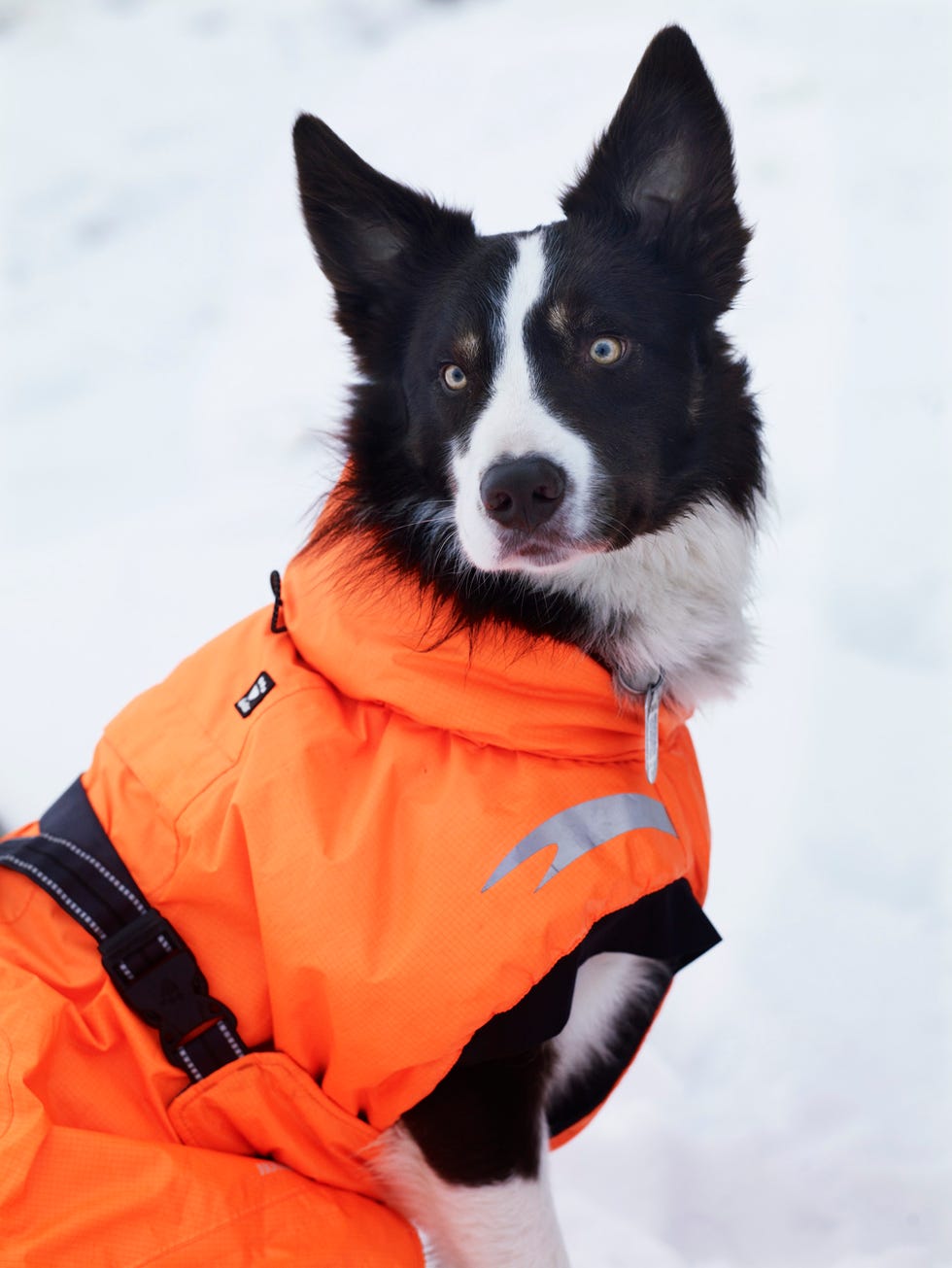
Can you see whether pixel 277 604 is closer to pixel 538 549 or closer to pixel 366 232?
pixel 538 549

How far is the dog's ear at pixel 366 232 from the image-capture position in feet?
7.44

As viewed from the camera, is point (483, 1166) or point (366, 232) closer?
point (483, 1166)

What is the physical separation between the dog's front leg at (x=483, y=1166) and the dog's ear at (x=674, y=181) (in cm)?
150

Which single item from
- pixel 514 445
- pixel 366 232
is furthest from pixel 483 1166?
pixel 366 232

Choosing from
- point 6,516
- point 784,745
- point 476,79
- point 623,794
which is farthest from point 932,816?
point 476,79

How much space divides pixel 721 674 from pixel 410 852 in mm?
734

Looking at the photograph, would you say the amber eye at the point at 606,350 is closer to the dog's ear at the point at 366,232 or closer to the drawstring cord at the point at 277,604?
the dog's ear at the point at 366,232

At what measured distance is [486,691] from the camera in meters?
2.02

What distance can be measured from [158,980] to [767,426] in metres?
2.82

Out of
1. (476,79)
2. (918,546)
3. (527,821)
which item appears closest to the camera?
(527,821)

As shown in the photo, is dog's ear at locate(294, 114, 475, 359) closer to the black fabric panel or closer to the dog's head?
the dog's head

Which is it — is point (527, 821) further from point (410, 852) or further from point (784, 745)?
point (784, 745)

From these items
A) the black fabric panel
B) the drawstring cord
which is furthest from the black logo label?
the black fabric panel

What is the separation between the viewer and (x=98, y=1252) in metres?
1.76
